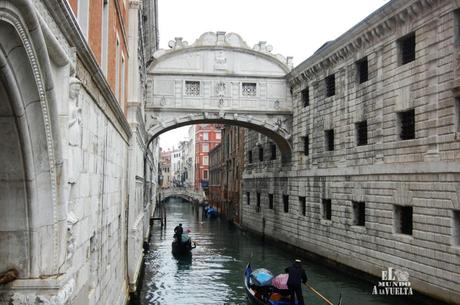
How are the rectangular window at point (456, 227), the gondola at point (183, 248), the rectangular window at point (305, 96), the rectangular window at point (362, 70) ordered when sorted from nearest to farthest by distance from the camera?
the rectangular window at point (456, 227) < the rectangular window at point (362, 70) < the gondola at point (183, 248) < the rectangular window at point (305, 96)

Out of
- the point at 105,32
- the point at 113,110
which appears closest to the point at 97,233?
the point at 113,110

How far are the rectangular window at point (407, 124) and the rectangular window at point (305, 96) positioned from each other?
6510 millimetres

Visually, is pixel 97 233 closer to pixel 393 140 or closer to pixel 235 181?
pixel 393 140

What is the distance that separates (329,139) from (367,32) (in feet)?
13.5

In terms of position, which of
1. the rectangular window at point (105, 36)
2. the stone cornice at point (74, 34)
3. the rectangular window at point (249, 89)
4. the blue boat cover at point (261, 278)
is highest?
the rectangular window at point (249, 89)

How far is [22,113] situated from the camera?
296 cm

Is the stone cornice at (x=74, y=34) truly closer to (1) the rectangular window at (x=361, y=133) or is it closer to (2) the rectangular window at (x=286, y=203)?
(1) the rectangular window at (x=361, y=133)

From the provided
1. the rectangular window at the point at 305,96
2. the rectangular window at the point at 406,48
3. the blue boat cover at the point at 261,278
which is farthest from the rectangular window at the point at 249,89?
the blue boat cover at the point at 261,278

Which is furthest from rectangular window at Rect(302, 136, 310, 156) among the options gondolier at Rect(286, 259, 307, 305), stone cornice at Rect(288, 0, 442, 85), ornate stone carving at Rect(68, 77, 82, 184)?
ornate stone carving at Rect(68, 77, 82, 184)

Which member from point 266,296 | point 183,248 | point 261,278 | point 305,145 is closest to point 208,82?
point 305,145

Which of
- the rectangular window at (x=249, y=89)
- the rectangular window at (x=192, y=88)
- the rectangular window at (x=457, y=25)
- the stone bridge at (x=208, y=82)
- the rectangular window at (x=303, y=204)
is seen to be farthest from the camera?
the rectangular window at (x=249, y=89)

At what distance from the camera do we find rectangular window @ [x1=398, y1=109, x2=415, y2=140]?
1186cm

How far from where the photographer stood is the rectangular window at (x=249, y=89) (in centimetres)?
1966

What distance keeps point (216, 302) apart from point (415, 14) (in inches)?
331
